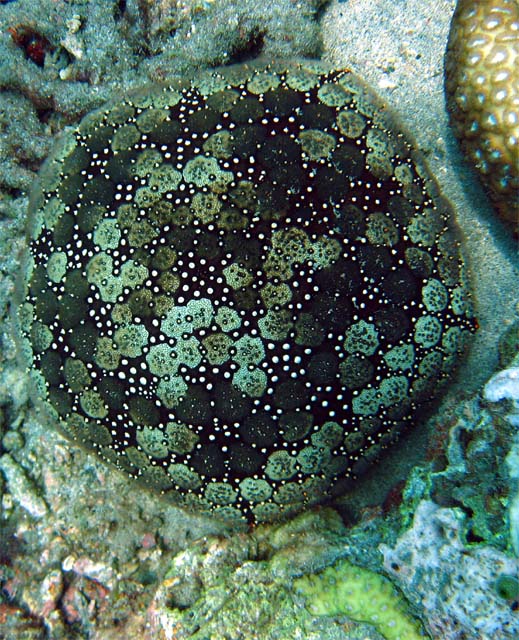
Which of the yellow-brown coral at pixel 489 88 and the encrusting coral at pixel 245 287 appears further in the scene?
the encrusting coral at pixel 245 287

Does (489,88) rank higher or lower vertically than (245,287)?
higher

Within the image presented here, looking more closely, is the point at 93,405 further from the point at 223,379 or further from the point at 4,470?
the point at 4,470

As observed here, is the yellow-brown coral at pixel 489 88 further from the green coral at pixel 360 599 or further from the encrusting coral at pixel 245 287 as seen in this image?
the green coral at pixel 360 599

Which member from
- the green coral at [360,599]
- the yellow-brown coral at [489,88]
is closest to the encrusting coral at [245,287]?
the yellow-brown coral at [489,88]

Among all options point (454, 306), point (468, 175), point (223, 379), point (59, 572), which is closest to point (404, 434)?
point (454, 306)

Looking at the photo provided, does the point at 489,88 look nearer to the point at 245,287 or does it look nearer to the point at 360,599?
the point at 245,287

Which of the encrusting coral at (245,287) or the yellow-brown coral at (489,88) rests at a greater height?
the yellow-brown coral at (489,88)

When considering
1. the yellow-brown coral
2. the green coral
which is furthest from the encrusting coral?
the green coral

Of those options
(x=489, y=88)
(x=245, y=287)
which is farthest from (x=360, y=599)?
(x=489, y=88)
